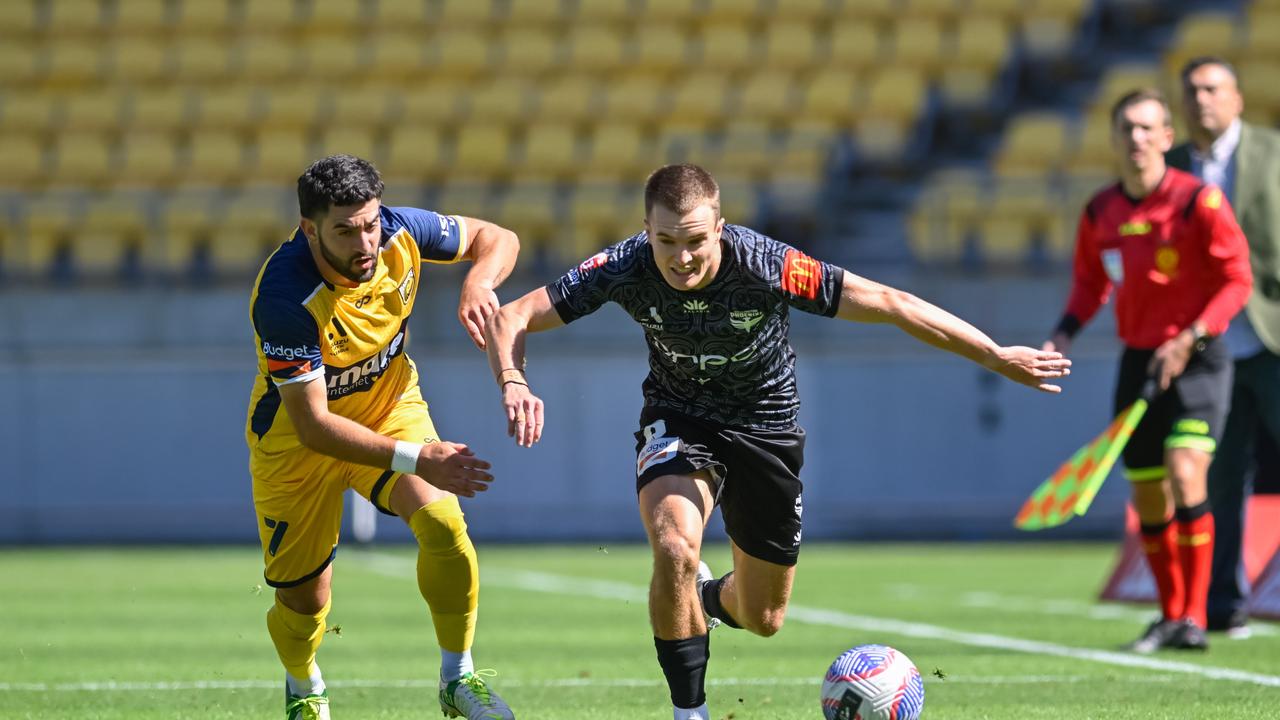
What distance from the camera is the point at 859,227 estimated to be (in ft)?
65.7

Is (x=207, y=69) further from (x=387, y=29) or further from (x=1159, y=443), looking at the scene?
(x=1159, y=443)

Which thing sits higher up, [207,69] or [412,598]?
[207,69]

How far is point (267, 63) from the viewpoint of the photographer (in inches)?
896

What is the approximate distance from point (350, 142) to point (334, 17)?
2.14 metres

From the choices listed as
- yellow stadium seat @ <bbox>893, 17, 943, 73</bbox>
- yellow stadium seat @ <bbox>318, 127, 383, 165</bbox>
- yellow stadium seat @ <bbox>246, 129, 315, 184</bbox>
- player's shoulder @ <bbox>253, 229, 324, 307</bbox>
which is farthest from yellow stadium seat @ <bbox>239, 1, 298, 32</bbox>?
player's shoulder @ <bbox>253, 229, 324, 307</bbox>

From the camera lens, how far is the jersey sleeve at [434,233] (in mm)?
6805

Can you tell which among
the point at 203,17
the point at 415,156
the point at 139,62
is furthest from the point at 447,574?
the point at 203,17

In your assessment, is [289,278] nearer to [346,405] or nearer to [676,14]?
[346,405]

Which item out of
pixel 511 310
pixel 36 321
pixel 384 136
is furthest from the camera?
pixel 384 136

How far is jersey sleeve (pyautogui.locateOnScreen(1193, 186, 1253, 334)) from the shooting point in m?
8.57

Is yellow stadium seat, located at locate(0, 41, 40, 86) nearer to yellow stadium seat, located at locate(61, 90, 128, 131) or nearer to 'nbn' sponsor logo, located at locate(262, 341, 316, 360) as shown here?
yellow stadium seat, located at locate(61, 90, 128, 131)

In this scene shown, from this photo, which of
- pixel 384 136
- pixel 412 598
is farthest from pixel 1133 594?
pixel 384 136

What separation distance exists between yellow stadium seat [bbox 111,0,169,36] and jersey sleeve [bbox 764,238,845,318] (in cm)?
1868

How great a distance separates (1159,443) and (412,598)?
5.88m
